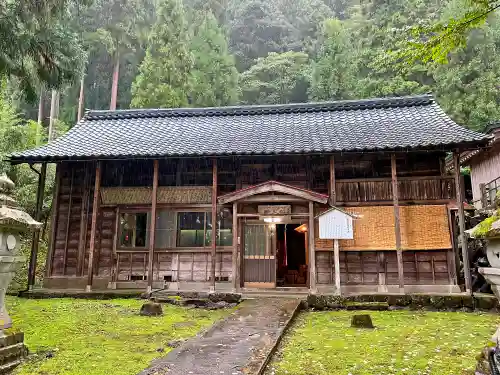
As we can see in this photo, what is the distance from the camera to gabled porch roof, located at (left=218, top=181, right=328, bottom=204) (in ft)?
40.1

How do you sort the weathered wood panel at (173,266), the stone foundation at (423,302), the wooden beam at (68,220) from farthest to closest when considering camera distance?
the wooden beam at (68,220) < the weathered wood panel at (173,266) < the stone foundation at (423,302)

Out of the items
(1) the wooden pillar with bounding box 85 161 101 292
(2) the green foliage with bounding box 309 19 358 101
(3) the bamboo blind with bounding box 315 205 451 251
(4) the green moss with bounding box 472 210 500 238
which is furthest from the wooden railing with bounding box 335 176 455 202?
(2) the green foliage with bounding box 309 19 358 101

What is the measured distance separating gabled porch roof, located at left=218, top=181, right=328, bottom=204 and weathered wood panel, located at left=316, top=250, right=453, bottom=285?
2400 mm

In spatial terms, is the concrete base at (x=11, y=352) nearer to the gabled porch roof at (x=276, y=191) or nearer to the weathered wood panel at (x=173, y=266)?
the gabled porch roof at (x=276, y=191)

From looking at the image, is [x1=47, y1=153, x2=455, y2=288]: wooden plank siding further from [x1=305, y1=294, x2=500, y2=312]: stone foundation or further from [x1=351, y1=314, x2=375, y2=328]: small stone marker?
[x1=351, y1=314, x2=375, y2=328]: small stone marker

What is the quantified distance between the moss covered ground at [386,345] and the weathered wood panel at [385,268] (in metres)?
2.68

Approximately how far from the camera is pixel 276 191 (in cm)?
1255

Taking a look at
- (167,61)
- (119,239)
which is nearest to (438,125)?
(119,239)

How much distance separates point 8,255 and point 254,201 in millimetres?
8130

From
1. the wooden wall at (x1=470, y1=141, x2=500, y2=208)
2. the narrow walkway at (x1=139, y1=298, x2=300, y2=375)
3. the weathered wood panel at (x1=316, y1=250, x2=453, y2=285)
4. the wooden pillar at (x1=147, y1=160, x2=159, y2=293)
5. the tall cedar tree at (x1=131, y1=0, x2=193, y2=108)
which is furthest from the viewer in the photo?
the tall cedar tree at (x1=131, y1=0, x2=193, y2=108)

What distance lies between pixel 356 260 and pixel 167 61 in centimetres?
2108

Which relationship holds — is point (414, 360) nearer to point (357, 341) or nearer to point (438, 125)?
point (357, 341)

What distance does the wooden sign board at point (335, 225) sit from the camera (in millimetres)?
11852

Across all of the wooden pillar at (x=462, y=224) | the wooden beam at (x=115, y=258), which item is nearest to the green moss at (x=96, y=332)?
the wooden beam at (x=115, y=258)
